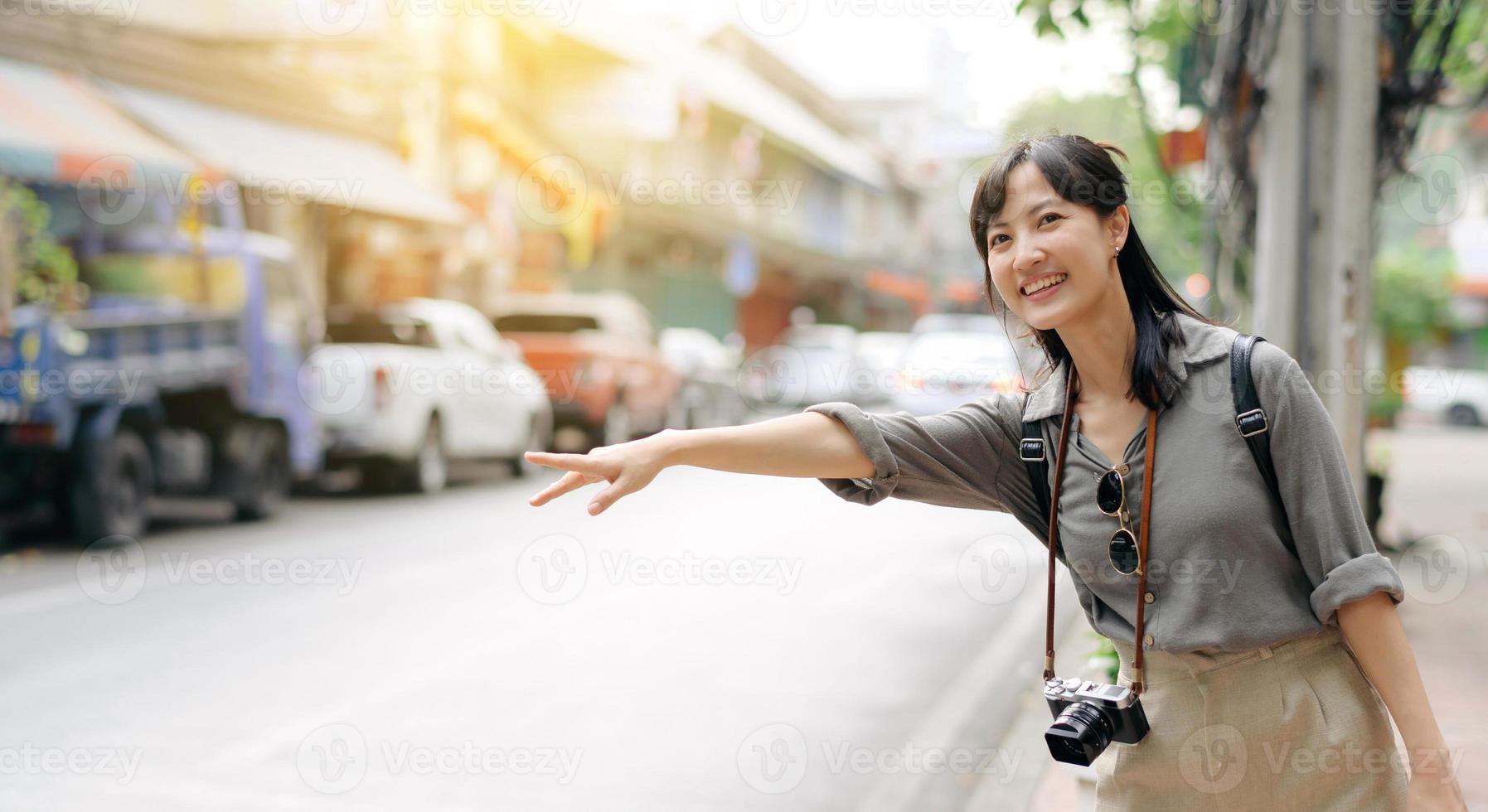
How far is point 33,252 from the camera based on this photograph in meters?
9.90

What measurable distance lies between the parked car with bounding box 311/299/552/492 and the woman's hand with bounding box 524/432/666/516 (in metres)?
9.54

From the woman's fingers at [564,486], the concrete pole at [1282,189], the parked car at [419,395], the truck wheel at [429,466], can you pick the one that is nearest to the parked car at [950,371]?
the parked car at [419,395]

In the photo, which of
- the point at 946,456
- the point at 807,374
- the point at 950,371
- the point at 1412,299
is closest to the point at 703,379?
the point at 950,371

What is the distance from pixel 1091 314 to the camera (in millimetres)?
2086

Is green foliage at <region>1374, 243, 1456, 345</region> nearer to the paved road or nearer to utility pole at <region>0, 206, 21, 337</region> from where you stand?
the paved road

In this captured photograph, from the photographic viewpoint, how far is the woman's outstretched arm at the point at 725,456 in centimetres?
191

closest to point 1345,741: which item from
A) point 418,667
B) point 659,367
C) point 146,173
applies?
point 418,667

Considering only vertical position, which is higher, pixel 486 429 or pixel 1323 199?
pixel 1323 199

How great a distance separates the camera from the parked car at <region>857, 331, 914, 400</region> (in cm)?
2316

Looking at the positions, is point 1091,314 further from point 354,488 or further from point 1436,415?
point 1436,415

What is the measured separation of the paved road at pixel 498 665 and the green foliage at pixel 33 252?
72.6 inches

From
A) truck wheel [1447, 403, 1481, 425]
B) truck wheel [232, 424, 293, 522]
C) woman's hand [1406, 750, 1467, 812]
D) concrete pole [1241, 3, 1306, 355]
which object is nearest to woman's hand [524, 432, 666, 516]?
woman's hand [1406, 750, 1467, 812]

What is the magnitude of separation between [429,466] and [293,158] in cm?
461

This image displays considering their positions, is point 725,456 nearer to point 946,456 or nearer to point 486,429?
point 946,456
